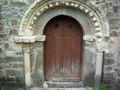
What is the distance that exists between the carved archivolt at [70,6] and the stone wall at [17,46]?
129 mm

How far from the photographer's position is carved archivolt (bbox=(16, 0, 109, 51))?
19.4 ft

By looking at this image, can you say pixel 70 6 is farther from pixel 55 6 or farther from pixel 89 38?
pixel 89 38

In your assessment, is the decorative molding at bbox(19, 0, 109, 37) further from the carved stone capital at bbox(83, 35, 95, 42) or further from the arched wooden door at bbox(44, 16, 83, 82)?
the arched wooden door at bbox(44, 16, 83, 82)

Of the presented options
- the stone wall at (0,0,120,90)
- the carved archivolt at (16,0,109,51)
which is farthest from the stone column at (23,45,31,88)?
the carved archivolt at (16,0,109,51)

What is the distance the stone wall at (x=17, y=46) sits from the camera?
5945 millimetres

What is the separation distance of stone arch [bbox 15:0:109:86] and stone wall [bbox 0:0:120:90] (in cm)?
14

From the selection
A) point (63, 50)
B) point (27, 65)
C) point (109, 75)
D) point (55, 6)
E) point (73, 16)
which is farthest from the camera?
point (63, 50)

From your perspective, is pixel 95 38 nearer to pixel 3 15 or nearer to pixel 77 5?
pixel 77 5

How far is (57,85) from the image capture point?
22.1 feet

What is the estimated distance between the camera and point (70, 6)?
6.03 meters

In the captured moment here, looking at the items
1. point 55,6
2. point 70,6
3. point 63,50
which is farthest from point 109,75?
point 55,6

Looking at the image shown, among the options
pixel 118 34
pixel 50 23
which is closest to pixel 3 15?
pixel 50 23

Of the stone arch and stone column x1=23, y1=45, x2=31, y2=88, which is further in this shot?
stone column x1=23, y1=45, x2=31, y2=88

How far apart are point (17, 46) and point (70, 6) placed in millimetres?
1660
